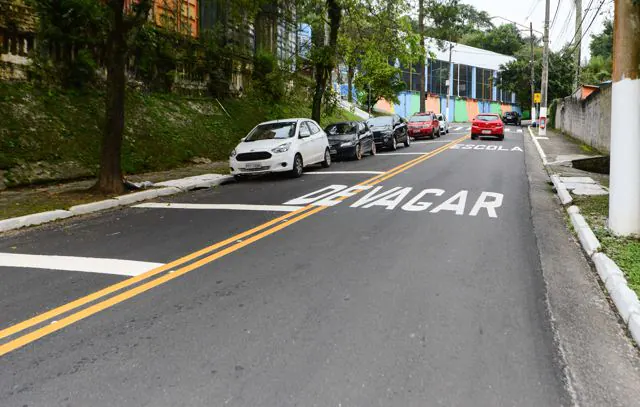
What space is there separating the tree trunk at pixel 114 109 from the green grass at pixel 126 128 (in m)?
2.62

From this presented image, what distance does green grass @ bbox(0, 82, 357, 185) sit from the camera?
1304 cm

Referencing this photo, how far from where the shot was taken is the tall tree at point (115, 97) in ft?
36.4

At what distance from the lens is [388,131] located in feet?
80.6

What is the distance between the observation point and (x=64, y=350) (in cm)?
373

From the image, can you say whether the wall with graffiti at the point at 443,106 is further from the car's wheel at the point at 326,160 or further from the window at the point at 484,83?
the car's wheel at the point at 326,160

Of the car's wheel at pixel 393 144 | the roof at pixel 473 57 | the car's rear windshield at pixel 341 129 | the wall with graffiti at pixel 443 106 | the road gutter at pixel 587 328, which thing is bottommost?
the road gutter at pixel 587 328

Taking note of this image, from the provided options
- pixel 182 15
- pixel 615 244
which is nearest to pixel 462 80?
pixel 182 15

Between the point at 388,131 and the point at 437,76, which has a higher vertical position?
the point at 437,76

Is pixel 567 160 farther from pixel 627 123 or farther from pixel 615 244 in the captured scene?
pixel 615 244

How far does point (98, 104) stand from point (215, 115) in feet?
20.0

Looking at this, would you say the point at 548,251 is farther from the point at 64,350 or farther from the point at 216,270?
the point at 64,350

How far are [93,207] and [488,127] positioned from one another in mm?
26091

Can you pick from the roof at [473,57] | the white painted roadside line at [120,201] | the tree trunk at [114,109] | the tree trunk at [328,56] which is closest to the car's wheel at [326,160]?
the white painted roadside line at [120,201]

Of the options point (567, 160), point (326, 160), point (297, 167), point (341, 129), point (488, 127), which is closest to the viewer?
point (297, 167)
